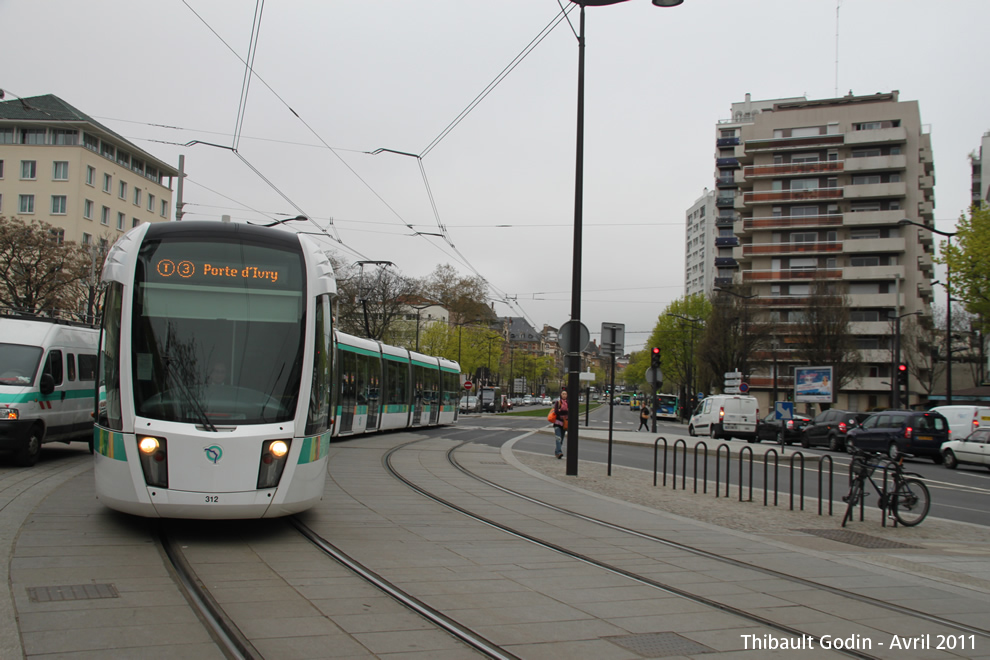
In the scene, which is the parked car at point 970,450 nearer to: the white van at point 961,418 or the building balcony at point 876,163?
the white van at point 961,418

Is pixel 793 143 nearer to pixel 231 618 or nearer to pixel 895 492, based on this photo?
pixel 895 492

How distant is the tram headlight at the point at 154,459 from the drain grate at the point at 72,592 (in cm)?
153

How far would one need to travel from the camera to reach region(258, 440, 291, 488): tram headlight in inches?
314

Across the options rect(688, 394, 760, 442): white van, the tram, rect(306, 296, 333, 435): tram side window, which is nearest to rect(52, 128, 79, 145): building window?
rect(688, 394, 760, 442): white van

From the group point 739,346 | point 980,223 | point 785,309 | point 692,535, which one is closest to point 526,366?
point 785,309

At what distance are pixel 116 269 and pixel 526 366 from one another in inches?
4889

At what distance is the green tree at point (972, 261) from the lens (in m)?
33.9

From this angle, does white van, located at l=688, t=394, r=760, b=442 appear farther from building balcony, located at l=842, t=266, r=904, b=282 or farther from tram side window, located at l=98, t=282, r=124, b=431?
building balcony, located at l=842, t=266, r=904, b=282

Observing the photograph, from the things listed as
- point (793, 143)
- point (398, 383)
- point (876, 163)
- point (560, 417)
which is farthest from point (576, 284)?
point (793, 143)

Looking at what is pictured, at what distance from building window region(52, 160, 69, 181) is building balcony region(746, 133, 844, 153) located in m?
58.4

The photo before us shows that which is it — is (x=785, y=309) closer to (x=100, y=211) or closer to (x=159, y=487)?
(x=100, y=211)

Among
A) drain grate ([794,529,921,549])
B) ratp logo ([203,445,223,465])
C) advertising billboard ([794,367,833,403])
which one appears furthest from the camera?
advertising billboard ([794,367,833,403])

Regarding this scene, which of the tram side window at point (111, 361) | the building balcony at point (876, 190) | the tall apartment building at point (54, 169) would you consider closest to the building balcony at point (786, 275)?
the building balcony at point (876, 190)

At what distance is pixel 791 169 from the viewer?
77375mm
